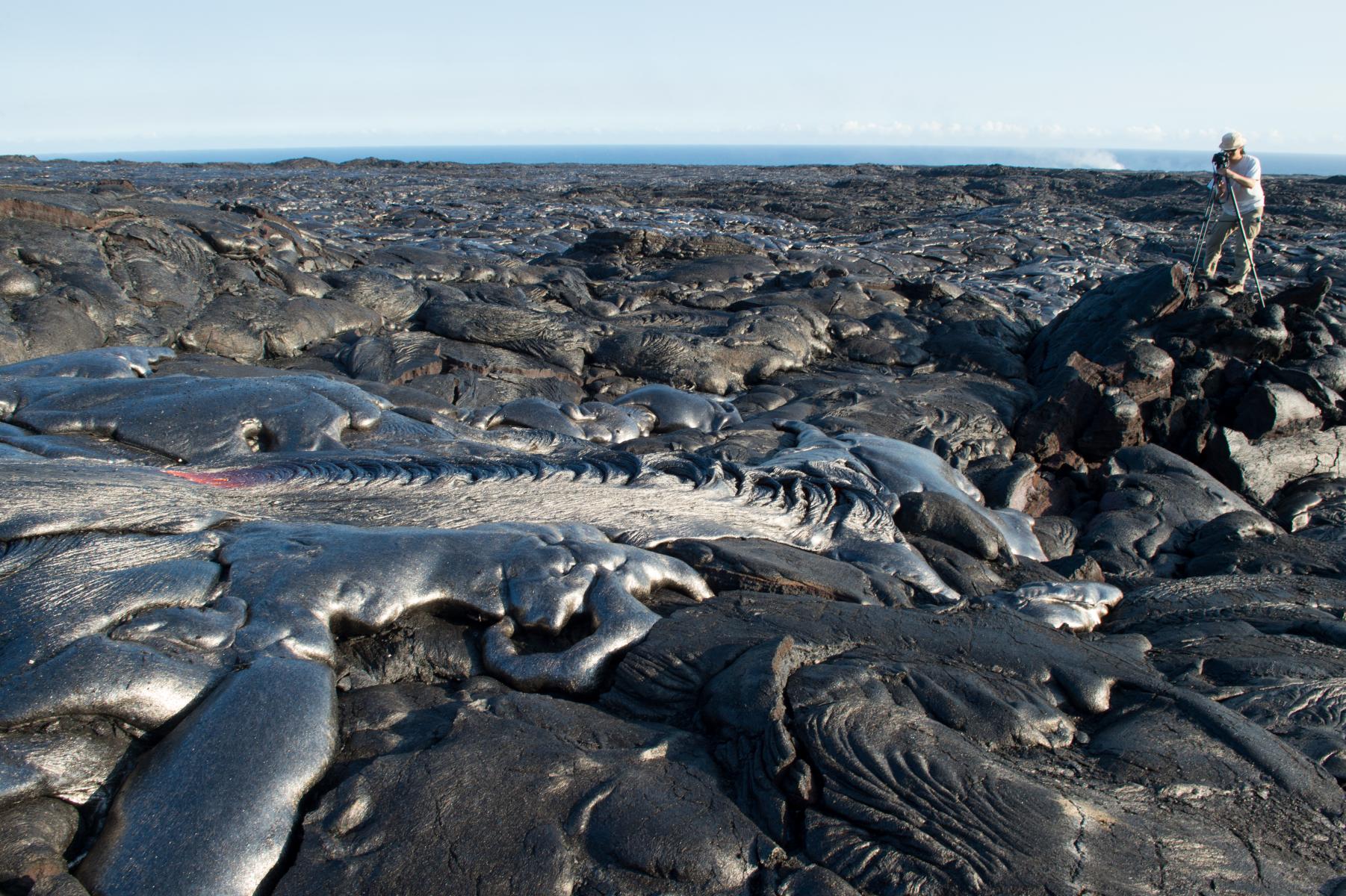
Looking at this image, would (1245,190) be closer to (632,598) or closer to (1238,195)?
(1238,195)

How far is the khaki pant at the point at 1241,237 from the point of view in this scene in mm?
10008

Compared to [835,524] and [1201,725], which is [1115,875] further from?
[835,524]

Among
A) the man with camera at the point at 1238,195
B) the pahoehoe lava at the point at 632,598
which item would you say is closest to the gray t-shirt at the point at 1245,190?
the man with camera at the point at 1238,195

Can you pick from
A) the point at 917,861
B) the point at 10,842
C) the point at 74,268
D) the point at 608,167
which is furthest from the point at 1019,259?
the point at 608,167

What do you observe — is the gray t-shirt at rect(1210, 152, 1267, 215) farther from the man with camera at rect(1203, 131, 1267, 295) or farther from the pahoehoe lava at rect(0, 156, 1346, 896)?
the pahoehoe lava at rect(0, 156, 1346, 896)

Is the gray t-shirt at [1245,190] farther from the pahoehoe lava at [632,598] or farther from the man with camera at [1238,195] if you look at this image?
the pahoehoe lava at [632,598]

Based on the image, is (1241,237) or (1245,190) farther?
(1241,237)

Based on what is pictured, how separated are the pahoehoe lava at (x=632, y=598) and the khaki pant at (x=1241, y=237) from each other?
981 millimetres

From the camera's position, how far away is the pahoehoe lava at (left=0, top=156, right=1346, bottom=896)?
244cm

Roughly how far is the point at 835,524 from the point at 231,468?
3.38m

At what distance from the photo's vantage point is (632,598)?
360cm

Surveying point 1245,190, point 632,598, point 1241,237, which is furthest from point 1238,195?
point 632,598

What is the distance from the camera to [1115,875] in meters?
2.35

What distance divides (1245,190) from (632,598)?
10113 mm
